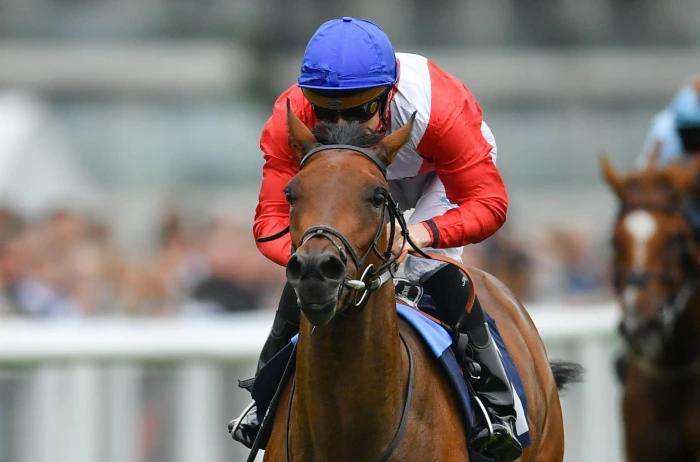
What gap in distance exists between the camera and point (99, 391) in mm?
7609

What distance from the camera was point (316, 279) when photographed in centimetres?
391

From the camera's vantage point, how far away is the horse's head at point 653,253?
717cm

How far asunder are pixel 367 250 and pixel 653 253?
3366 mm

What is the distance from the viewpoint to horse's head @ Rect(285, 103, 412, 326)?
3938mm

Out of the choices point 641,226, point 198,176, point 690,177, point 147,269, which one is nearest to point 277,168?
point 641,226

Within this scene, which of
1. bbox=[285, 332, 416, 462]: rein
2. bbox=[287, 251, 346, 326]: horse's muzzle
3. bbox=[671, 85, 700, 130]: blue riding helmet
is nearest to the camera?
bbox=[287, 251, 346, 326]: horse's muzzle

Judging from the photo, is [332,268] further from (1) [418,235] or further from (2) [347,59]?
(2) [347,59]

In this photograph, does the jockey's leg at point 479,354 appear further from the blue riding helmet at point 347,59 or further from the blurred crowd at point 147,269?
the blurred crowd at point 147,269

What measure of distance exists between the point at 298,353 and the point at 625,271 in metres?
3.16

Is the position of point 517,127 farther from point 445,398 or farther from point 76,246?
point 445,398

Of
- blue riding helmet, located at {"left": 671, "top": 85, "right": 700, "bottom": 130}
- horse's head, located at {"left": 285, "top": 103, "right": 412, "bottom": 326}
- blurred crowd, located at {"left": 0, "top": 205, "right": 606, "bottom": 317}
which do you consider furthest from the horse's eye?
blurred crowd, located at {"left": 0, "top": 205, "right": 606, "bottom": 317}

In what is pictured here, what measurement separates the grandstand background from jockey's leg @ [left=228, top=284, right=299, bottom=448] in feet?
7.80

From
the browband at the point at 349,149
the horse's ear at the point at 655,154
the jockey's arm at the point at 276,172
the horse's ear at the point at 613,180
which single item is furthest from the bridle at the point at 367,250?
the horse's ear at the point at 655,154

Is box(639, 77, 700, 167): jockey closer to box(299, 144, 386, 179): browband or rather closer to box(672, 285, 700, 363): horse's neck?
box(672, 285, 700, 363): horse's neck
